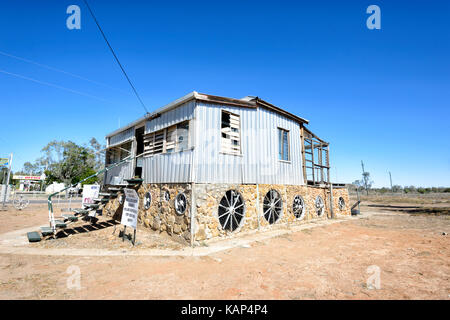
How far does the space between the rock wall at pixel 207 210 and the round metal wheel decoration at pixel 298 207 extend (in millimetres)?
136

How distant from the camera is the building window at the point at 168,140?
942cm

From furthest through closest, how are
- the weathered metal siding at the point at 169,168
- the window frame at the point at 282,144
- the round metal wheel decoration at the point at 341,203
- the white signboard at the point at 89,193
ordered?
the round metal wheel decoration at the point at 341,203 → the white signboard at the point at 89,193 → the window frame at the point at 282,144 → the weathered metal siding at the point at 169,168

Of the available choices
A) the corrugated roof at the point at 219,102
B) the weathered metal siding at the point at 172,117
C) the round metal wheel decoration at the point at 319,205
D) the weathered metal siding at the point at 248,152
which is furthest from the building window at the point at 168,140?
the round metal wheel decoration at the point at 319,205

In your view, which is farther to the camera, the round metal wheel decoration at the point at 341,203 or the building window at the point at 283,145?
the round metal wheel decoration at the point at 341,203

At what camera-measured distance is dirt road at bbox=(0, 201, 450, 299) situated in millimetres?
4133

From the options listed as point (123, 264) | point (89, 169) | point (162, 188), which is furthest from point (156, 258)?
point (89, 169)

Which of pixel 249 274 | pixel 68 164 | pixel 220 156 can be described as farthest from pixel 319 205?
pixel 68 164

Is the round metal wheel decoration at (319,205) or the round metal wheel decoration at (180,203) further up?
the round metal wheel decoration at (180,203)

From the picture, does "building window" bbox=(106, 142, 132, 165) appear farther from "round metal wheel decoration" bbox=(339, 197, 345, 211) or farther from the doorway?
"round metal wheel decoration" bbox=(339, 197, 345, 211)

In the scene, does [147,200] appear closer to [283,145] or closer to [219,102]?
[219,102]

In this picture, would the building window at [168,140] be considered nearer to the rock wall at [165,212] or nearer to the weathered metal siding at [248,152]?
the weathered metal siding at [248,152]

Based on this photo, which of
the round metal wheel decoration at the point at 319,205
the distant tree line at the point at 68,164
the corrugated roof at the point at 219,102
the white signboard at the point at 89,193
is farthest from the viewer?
the distant tree line at the point at 68,164

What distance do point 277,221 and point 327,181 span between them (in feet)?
24.5

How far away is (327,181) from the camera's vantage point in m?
16.3
